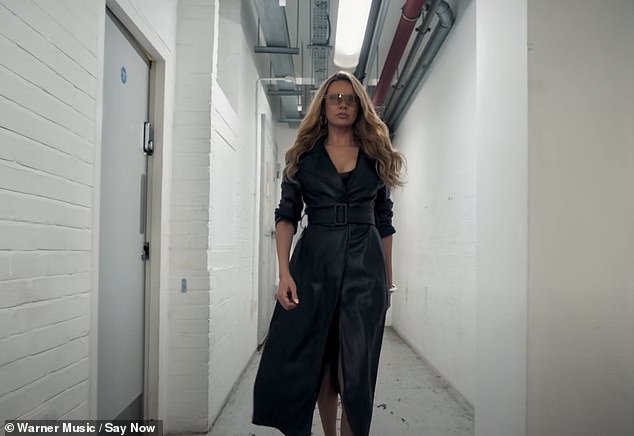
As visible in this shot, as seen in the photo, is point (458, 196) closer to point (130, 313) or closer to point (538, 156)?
point (538, 156)

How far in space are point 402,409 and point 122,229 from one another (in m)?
1.98

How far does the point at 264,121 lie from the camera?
4.37 metres

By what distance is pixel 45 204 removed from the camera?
117 cm

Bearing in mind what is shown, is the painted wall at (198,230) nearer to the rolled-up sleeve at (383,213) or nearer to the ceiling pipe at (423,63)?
the rolled-up sleeve at (383,213)

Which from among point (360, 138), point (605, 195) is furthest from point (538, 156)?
point (360, 138)

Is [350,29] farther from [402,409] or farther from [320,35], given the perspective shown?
[402,409]

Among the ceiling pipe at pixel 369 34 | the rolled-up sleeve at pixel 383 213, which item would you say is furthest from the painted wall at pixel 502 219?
the ceiling pipe at pixel 369 34

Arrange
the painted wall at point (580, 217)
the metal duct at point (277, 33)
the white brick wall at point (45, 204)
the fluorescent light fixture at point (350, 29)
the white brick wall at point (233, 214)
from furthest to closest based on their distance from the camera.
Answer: the metal duct at point (277, 33) → the fluorescent light fixture at point (350, 29) → the white brick wall at point (233, 214) → the painted wall at point (580, 217) → the white brick wall at point (45, 204)

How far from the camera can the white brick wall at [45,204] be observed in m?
1.03

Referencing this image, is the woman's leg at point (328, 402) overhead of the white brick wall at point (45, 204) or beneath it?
beneath

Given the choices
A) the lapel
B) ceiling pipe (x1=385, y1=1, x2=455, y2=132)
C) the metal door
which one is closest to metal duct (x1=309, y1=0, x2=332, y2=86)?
ceiling pipe (x1=385, y1=1, x2=455, y2=132)

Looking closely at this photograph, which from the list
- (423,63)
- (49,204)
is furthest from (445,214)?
(49,204)

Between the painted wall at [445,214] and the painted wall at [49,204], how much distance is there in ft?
7.20

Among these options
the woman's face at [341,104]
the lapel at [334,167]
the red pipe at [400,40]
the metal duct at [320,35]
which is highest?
the metal duct at [320,35]
